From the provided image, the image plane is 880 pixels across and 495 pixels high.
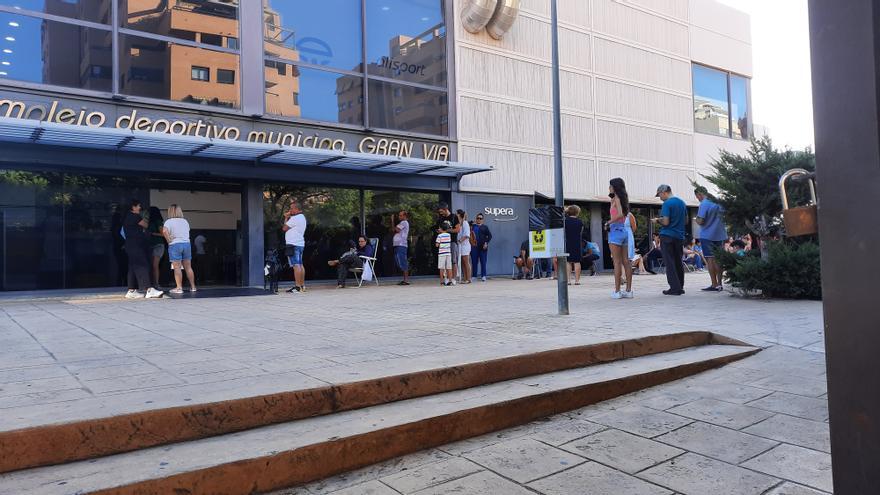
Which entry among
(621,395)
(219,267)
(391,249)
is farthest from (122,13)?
(621,395)

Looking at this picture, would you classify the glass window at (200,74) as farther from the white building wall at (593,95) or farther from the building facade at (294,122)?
the white building wall at (593,95)

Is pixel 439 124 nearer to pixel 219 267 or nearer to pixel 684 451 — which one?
pixel 219 267

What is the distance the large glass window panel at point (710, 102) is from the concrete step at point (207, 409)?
22.7m

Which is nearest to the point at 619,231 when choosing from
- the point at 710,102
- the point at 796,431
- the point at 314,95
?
the point at 796,431

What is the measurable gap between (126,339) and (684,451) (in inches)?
180

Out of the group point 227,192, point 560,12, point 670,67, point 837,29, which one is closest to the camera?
point 837,29

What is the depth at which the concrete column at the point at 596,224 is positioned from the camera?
65.3ft

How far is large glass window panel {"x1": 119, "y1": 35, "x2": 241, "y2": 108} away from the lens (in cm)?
1138

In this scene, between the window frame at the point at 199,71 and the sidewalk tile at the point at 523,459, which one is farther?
the window frame at the point at 199,71

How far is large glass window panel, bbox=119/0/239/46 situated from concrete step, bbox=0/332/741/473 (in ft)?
36.8

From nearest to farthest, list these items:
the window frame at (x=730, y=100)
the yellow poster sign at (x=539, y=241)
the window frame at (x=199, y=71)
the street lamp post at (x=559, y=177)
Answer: the street lamp post at (x=559, y=177) < the yellow poster sign at (x=539, y=241) < the window frame at (x=199, y=71) < the window frame at (x=730, y=100)

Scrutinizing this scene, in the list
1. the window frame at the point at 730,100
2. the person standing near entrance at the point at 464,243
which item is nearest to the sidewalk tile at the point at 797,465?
the person standing near entrance at the point at 464,243

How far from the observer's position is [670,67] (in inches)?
876

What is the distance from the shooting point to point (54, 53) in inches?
416
